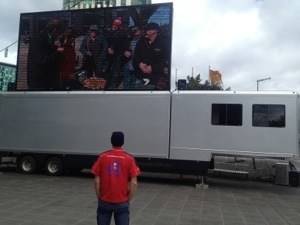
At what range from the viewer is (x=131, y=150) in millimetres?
19516

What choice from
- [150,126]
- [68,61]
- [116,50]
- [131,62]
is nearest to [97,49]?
[116,50]

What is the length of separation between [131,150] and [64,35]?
695 centimetres

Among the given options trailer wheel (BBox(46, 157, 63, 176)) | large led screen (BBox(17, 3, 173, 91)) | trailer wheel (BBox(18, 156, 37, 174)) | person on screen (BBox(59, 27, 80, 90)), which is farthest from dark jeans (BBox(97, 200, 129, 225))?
person on screen (BBox(59, 27, 80, 90))

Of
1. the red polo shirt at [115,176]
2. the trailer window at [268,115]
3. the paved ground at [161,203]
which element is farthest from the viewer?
the trailer window at [268,115]

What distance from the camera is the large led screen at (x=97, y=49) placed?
69.8 feet

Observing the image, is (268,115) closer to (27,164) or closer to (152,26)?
(152,26)

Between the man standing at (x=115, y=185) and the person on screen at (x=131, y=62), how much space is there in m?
14.8

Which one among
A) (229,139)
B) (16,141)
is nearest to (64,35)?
(16,141)

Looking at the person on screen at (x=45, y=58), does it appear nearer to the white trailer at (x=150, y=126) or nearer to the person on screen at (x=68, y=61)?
the person on screen at (x=68, y=61)

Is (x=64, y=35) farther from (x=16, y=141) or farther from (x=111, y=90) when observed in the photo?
(x=16, y=141)

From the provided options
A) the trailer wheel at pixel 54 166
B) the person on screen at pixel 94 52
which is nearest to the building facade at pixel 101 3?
the person on screen at pixel 94 52

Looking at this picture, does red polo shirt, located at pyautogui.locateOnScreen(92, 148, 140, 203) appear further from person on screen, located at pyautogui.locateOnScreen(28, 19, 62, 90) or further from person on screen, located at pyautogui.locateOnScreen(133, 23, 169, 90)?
person on screen, located at pyautogui.locateOnScreen(28, 19, 62, 90)

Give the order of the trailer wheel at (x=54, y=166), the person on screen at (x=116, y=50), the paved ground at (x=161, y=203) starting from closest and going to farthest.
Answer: the paved ground at (x=161, y=203) → the trailer wheel at (x=54, y=166) → the person on screen at (x=116, y=50)

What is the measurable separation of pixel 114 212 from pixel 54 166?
595 inches
